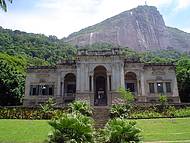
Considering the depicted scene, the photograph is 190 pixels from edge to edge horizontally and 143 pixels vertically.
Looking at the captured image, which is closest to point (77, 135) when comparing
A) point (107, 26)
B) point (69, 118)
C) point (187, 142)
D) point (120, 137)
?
point (69, 118)

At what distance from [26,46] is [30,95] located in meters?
58.7

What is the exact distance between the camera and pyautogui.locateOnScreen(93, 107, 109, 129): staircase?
28.5 m

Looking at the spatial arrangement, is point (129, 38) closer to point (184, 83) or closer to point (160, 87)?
point (184, 83)

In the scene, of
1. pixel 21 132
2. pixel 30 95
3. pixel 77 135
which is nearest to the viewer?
pixel 77 135

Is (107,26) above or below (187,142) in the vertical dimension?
above

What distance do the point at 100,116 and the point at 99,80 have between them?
1912cm

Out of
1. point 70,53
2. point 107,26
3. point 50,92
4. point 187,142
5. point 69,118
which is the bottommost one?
point 187,142

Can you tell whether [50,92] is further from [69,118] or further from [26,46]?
[26,46]

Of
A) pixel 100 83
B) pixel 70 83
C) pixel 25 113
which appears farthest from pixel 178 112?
pixel 70 83

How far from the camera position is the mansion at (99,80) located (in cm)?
4625

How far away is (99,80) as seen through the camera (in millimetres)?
51719

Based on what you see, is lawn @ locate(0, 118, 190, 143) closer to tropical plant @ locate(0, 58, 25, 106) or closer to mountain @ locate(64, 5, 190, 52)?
tropical plant @ locate(0, 58, 25, 106)

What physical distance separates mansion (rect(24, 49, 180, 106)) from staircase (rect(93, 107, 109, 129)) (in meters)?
8.21

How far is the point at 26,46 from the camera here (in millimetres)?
105125
